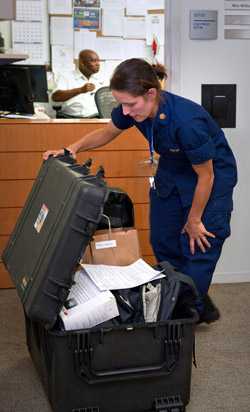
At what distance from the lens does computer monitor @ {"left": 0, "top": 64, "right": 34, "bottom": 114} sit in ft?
10.1

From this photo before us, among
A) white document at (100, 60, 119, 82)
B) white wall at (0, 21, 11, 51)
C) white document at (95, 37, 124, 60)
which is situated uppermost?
white wall at (0, 21, 11, 51)

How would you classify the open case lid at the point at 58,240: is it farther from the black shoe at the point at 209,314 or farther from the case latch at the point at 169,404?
the black shoe at the point at 209,314

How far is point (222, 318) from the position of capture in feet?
8.48

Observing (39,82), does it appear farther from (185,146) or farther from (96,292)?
(96,292)

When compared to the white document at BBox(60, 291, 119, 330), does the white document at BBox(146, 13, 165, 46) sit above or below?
above

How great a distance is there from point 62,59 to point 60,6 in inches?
17.7

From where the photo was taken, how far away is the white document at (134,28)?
17.0 feet

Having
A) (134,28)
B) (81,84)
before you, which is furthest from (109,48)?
(81,84)

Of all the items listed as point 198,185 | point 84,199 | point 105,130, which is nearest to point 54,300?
point 84,199

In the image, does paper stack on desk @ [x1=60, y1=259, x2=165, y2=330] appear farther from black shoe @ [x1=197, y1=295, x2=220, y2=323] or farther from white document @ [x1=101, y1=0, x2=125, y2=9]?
white document @ [x1=101, y1=0, x2=125, y2=9]

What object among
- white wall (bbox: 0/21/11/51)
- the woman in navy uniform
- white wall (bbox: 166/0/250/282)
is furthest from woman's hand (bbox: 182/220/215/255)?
white wall (bbox: 0/21/11/51)

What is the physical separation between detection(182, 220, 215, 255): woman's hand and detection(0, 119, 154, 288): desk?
2.35 feet

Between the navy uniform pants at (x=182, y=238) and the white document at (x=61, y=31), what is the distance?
3.16 m

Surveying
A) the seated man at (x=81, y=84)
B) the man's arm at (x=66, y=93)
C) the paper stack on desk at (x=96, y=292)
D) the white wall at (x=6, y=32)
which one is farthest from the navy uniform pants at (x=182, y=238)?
the white wall at (x=6, y=32)
